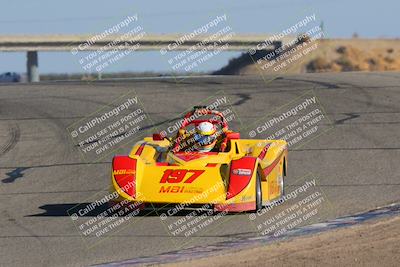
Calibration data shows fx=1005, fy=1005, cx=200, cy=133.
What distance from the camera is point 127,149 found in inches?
772

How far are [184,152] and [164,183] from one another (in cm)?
122

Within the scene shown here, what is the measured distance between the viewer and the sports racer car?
12.9 meters

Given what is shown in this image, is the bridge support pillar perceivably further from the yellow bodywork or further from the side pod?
the side pod

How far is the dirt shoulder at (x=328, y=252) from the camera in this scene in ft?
30.2

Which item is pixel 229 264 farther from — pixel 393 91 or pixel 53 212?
pixel 393 91

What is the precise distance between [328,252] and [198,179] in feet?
12.4

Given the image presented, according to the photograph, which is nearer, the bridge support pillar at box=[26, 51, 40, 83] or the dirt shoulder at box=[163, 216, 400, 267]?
the dirt shoulder at box=[163, 216, 400, 267]

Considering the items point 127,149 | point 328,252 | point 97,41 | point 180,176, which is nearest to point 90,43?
point 97,41

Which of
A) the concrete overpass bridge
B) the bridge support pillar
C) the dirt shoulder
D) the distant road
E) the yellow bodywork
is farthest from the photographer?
the bridge support pillar

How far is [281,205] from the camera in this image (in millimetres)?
13898

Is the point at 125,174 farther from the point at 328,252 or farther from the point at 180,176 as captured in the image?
the point at 328,252

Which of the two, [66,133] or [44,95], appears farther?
[44,95]

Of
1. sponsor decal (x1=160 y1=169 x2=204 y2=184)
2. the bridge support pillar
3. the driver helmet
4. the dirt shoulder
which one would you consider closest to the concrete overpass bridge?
the bridge support pillar

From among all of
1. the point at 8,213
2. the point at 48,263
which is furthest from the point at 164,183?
the point at 48,263
